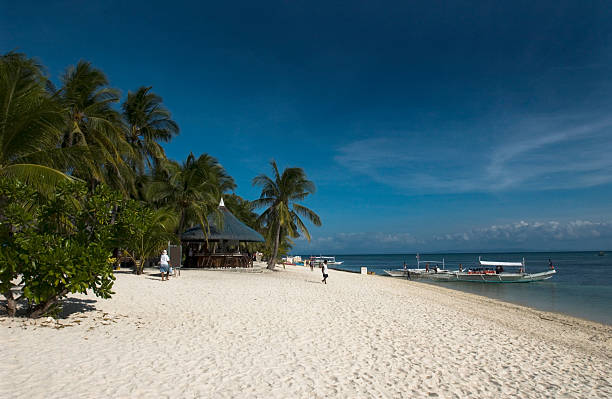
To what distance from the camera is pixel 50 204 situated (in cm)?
641

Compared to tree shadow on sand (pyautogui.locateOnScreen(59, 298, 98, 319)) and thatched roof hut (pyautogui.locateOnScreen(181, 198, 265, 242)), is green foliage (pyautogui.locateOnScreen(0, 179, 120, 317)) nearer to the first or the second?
tree shadow on sand (pyautogui.locateOnScreen(59, 298, 98, 319))

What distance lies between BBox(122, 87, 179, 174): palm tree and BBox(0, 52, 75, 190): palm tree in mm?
11313

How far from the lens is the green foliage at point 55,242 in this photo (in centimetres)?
558

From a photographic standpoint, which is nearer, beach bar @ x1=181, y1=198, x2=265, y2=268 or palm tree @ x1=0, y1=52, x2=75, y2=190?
palm tree @ x1=0, y1=52, x2=75, y2=190

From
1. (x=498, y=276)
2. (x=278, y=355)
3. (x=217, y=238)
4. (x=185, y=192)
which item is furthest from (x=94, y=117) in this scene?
(x=498, y=276)

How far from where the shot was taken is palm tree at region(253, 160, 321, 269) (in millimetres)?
20812

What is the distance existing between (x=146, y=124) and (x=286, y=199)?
911 cm

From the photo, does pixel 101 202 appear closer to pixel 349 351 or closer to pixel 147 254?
pixel 349 351

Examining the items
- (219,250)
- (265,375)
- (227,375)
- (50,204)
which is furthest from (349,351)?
(219,250)

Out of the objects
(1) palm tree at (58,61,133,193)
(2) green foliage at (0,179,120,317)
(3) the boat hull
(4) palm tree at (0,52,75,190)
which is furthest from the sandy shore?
(3) the boat hull

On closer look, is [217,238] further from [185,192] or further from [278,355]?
[278,355]

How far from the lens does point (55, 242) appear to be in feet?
19.3

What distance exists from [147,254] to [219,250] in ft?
30.5

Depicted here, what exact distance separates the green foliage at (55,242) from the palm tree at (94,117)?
657cm
